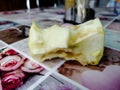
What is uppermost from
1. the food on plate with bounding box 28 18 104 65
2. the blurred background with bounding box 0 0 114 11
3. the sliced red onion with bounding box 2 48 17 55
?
the blurred background with bounding box 0 0 114 11

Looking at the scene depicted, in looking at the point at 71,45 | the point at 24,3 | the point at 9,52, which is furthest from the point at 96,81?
the point at 24,3

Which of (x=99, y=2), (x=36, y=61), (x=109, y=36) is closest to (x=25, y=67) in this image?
(x=36, y=61)

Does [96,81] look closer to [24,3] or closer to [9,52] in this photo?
[9,52]

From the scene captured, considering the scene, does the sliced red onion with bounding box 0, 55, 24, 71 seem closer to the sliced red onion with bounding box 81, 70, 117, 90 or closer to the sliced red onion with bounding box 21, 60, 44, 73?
the sliced red onion with bounding box 21, 60, 44, 73

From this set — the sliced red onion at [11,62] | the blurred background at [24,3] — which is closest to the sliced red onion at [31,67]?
the sliced red onion at [11,62]

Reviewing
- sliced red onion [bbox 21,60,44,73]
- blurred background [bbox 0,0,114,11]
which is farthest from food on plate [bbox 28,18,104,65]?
blurred background [bbox 0,0,114,11]

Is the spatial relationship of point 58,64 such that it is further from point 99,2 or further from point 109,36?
point 99,2
